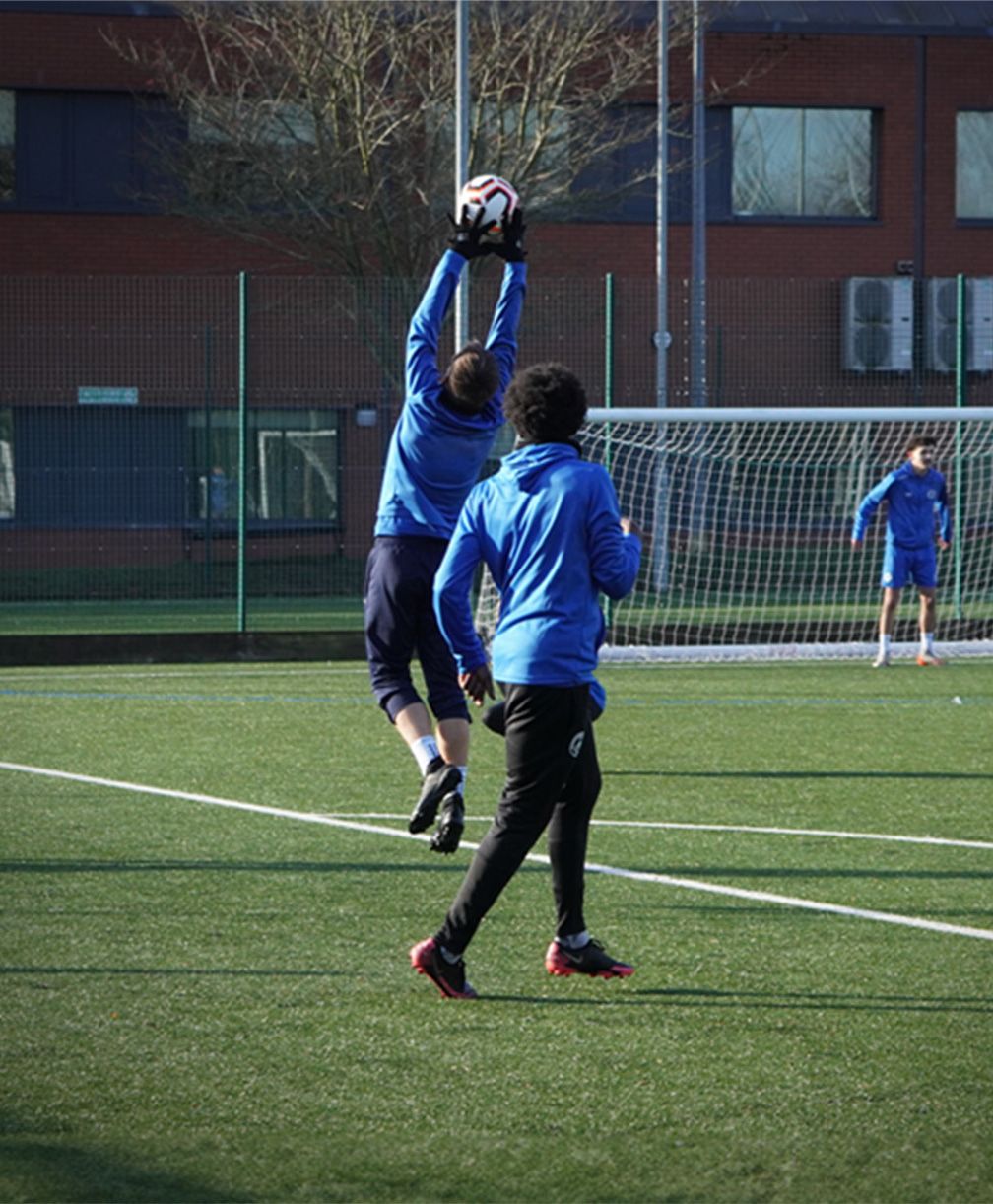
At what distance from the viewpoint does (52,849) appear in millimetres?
8258

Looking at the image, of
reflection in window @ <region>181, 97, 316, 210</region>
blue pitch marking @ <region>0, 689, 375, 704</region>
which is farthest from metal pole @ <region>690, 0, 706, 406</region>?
blue pitch marking @ <region>0, 689, 375, 704</region>

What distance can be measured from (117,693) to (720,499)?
402 inches

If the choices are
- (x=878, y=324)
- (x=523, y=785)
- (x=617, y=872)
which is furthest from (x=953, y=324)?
(x=523, y=785)

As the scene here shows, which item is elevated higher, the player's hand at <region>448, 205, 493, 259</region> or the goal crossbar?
the player's hand at <region>448, 205, 493, 259</region>

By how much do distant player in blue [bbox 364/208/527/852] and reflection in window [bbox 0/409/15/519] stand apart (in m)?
18.6

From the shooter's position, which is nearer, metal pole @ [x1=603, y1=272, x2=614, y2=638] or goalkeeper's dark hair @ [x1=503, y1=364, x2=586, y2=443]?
goalkeeper's dark hair @ [x1=503, y1=364, x2=586, y2=443]

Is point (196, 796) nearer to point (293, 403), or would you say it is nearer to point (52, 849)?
point (52, 849)

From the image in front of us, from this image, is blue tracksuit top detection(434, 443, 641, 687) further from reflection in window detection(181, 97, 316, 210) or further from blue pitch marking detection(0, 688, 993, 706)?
reflection in window detection(181, 97, 316, 210)

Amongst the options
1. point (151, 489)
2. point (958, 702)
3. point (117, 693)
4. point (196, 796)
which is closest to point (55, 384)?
point (151, 489)

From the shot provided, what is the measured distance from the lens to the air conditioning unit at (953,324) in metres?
29.2

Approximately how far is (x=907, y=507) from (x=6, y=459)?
1320cm

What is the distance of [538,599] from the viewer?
586 cm

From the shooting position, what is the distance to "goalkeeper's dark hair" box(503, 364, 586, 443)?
19.4 feet

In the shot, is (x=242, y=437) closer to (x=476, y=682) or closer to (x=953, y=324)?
(x=476, y=682)
